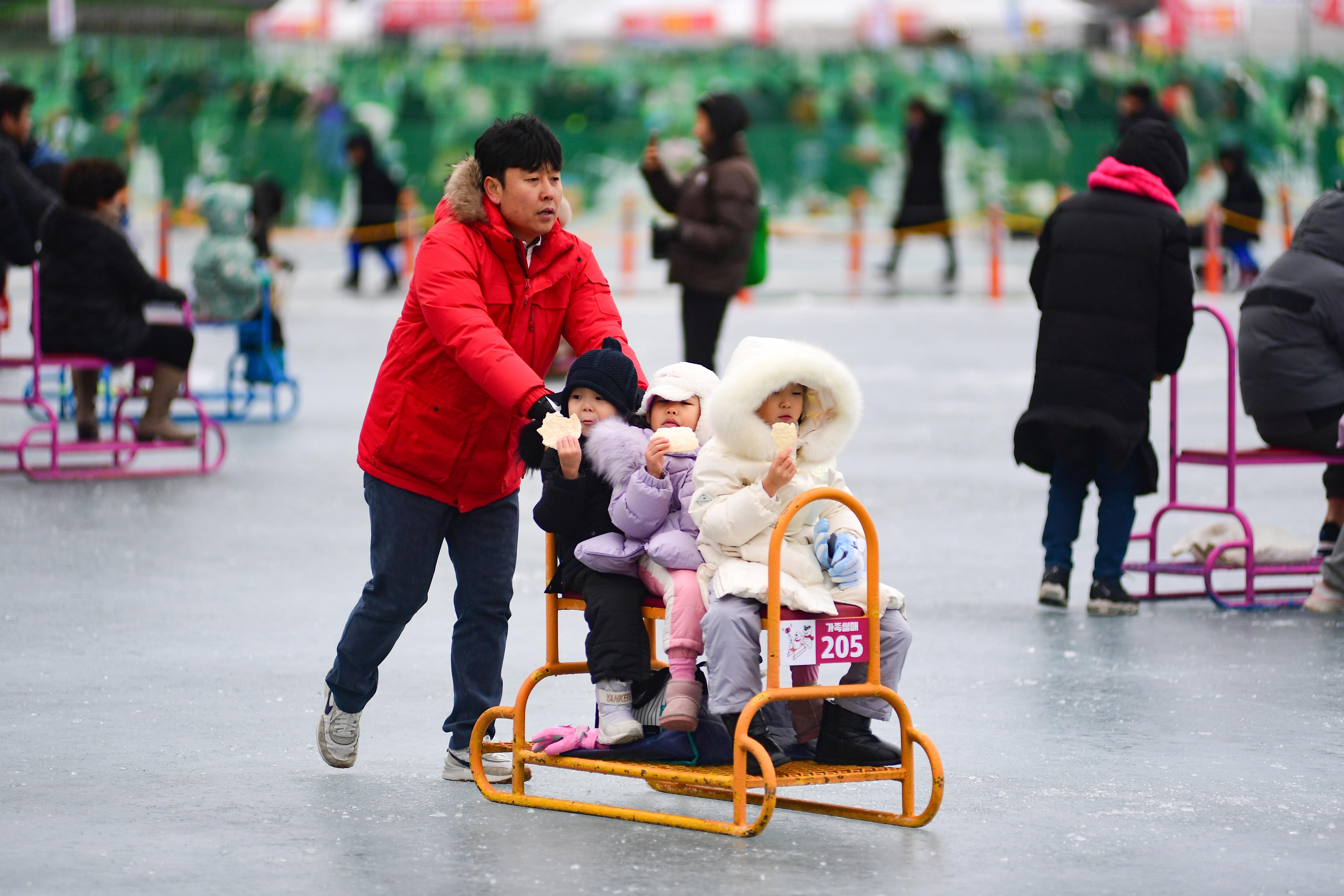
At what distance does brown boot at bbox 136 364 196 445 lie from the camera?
37.4 feet

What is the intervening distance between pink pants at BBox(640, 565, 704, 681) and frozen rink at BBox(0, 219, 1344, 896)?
0.40 metres

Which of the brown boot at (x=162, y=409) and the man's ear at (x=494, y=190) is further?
the brown boot at (x=162, y=409)

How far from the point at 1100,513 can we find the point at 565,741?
3632 mm

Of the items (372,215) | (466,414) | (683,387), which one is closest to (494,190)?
(466,414)

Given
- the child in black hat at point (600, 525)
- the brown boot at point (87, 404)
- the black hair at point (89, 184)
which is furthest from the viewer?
the brown boot at point (87, 404)

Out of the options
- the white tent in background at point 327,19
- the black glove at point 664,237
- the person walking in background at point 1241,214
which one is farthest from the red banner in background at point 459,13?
the black glove at point 664,237

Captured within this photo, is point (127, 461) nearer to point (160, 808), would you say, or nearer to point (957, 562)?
point (957, 562)

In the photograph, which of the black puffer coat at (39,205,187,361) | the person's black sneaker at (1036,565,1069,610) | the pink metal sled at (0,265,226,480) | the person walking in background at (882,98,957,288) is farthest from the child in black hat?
the person walking in background at (882,98,957,288)

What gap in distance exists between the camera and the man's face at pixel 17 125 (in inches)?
482

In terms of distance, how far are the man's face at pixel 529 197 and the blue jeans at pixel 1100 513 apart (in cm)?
349

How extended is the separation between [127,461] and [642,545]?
7525 mm

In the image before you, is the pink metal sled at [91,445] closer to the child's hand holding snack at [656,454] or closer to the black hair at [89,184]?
the black hair at [89,184]

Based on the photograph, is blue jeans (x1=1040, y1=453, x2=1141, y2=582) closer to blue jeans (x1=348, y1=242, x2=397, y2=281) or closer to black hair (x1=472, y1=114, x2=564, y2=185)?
black hair (x1=472, y1=114, x2=564, y2=185)

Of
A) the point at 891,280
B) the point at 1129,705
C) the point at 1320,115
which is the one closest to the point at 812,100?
the point at 1320,115
